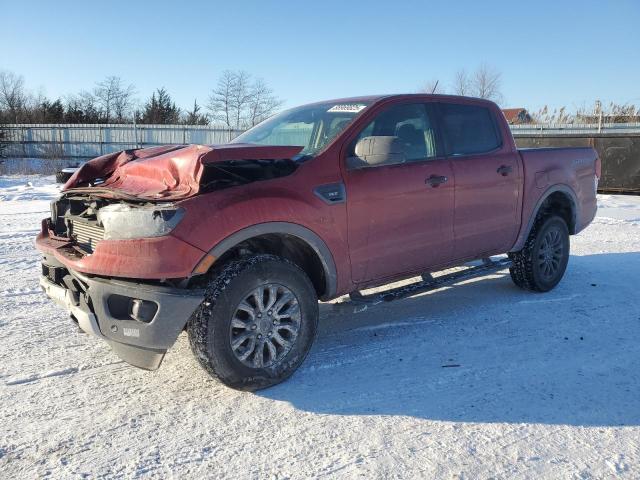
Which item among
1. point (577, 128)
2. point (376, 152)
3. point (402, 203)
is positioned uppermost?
point (577, 128)

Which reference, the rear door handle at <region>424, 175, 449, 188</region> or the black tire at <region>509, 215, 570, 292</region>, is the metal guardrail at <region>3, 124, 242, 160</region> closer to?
the black tire at <region>509, 215, 570, 292</region>

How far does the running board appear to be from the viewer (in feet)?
12.9

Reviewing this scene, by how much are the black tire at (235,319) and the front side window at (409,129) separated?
1.29 m

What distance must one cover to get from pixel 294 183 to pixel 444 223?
1.46 meters

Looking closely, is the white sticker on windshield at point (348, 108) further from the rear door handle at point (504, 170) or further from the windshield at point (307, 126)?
the rear door handle at point (504, 170)

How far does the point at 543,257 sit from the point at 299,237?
122 inches

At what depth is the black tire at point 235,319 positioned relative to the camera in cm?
301

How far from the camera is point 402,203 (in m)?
3.89

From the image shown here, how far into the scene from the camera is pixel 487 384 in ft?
10.9

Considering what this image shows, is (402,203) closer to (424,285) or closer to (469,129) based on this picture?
(424,285)

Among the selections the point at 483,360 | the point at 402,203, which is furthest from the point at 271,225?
the point at 483,360

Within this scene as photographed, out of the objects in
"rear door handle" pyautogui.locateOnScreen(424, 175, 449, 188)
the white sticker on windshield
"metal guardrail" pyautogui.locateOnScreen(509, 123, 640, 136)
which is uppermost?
"metal guardrail" pyautogui.locateOnScreen(509, 123, 640, 136)

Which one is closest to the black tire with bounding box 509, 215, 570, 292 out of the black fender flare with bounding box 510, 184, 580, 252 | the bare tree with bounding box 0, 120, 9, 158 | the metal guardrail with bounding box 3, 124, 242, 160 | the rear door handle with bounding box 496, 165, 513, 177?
the black fender flare with bounding box 510, 184, 580, 252

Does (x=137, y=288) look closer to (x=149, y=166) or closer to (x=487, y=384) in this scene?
(x=149, y=166)
